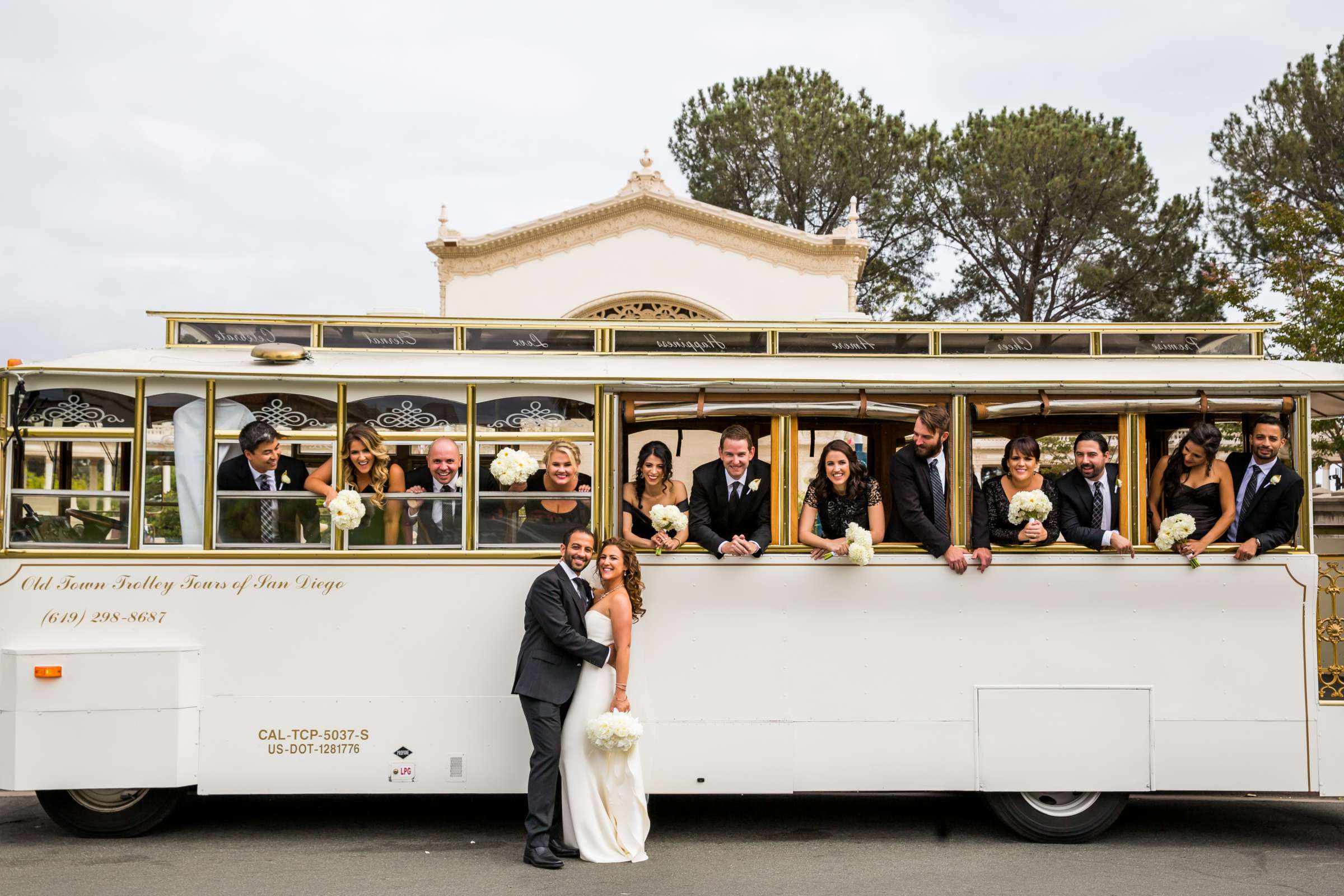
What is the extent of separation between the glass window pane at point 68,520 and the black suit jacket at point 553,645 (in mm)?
2564

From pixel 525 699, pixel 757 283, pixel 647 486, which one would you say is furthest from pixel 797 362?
pixel 757 283

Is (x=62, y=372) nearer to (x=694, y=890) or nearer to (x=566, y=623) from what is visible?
(x=566, y=623)

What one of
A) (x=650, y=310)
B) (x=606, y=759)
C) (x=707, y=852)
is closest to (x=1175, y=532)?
(x=707, y=852)

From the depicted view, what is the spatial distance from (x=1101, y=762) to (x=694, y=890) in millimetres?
2659

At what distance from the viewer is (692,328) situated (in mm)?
7719

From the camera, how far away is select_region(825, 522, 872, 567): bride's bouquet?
682 centimetres

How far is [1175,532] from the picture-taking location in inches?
271

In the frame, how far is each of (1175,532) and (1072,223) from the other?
33.3 meters

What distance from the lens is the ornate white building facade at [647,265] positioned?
3116cm

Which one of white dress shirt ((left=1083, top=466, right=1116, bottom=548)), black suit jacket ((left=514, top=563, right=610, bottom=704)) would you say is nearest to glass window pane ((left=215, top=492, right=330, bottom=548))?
black suit jacket ((left=514, top=563, right=610, bottom=704))

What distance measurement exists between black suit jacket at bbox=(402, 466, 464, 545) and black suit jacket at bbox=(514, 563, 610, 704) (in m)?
0.69

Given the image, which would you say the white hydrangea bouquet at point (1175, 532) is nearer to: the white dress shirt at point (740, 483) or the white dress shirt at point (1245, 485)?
the white dress shirt at point (1245, 485)

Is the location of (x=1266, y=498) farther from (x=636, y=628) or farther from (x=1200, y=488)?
(x=636, y=628)

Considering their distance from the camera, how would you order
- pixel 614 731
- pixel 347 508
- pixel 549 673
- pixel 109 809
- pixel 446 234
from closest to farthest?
pixel 614 731 → pixel 549 673 → pixel 347 508 → pixel 109 809 → pixel 446 234
